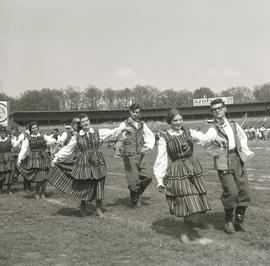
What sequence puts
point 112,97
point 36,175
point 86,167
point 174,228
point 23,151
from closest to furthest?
point 174,228 < point 86,167 < point 23,151 < point 36,175 < point 112,97

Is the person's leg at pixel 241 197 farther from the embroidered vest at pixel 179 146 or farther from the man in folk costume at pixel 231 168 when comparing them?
the embroidered vest at pixel 179 146

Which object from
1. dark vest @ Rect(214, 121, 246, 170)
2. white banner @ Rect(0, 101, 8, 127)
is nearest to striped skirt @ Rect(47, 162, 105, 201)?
dark vest @ Rect(214, 121, 246, 170)

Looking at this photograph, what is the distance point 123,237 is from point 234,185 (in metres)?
1.73

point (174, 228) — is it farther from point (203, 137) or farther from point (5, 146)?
point (5, 146)

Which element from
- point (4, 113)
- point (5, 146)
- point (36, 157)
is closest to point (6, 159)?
point (5, 146)

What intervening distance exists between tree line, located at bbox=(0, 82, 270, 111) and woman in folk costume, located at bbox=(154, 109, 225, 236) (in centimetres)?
9516

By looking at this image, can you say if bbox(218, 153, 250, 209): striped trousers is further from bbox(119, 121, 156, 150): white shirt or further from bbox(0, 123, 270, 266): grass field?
bbox(119, 121, 156, 150): white shirt

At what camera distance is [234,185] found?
6664 millimetres

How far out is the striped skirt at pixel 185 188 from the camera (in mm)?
6246

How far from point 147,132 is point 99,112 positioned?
80.7 meters

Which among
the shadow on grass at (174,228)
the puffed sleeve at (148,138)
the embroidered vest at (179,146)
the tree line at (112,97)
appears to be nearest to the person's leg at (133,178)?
the puffed sleeve at (148,138)

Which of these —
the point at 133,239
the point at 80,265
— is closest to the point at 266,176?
the point at 133,239

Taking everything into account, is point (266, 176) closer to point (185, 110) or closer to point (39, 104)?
point (185, 110)

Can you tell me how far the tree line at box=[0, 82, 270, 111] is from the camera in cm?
10469
